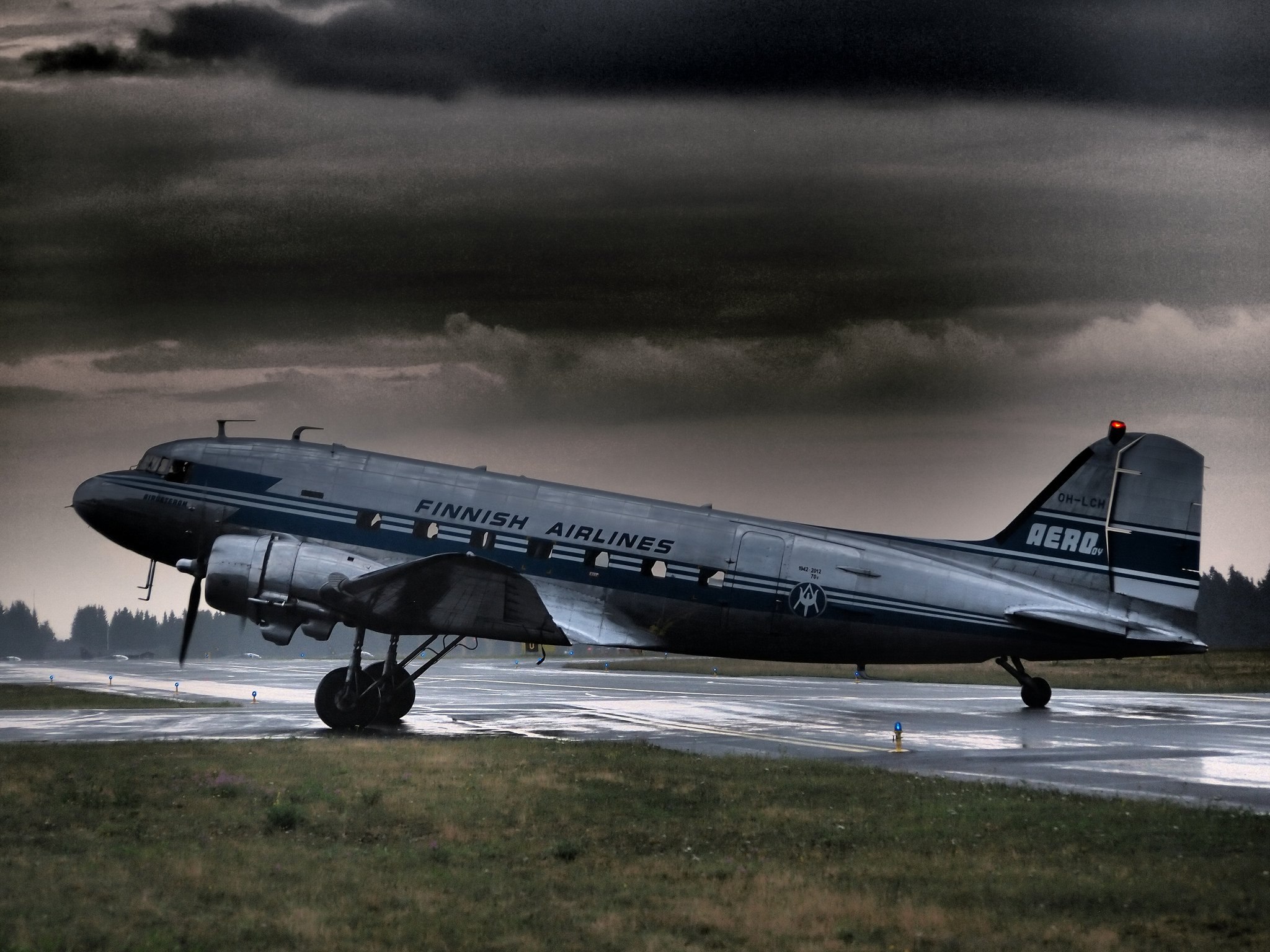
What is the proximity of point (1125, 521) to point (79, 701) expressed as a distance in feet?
103

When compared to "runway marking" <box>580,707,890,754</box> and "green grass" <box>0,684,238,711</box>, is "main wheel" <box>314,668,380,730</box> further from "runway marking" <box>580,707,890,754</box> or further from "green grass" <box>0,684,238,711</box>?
A: "green grass" <box>0,684,238,711</box>

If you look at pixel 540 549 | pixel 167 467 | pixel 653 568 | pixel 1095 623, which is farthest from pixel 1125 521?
pixel 167 467

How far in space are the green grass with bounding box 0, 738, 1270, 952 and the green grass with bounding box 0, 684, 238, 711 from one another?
55.0 feet

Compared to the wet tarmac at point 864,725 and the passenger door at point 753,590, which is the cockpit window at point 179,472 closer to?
the wet tarmac at point 864,725

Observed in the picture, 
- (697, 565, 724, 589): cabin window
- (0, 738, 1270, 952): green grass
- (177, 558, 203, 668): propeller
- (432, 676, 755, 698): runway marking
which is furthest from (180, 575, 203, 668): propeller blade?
(432, 676, 755, 698): runway marking

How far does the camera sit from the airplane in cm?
2473

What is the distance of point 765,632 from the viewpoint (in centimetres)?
2478

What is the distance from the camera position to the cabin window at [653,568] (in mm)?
24859

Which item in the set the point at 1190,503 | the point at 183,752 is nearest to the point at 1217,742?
the point at 1190,503

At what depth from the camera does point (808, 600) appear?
2478 cm

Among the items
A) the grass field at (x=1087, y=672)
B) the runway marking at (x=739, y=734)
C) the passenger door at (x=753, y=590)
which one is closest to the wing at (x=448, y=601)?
the passenger door at (x=753, y=590)

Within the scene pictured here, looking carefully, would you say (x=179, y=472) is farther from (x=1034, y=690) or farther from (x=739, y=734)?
(x=1034, y=690)

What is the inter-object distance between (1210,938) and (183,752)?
1594 centimetres

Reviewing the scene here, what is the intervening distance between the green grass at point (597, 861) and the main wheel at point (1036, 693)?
14581 millimetres
